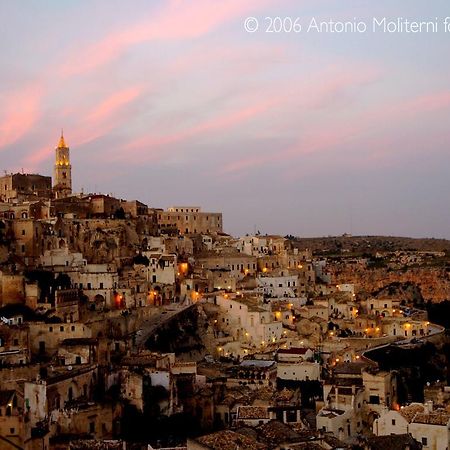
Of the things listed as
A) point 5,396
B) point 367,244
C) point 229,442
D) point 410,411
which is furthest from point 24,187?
point 367,244

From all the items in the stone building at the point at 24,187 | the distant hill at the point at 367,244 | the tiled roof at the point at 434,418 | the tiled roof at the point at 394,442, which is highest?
the stone building at the point at 24,187

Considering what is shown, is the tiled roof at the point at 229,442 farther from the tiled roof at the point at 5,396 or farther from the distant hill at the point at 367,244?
the distant hill at the point at 367,244

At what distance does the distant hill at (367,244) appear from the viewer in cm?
12569

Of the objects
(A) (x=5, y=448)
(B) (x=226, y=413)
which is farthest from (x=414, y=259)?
(A) (x=5, y=448)

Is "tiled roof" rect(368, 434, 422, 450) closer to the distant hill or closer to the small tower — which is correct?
the small tower

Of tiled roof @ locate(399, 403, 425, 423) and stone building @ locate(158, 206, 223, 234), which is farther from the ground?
stone building @ locate(158, 206, 223, 234)

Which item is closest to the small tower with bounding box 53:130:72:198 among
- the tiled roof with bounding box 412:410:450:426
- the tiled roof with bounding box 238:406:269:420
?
the tiled roof with bounding box 238:406:269:420

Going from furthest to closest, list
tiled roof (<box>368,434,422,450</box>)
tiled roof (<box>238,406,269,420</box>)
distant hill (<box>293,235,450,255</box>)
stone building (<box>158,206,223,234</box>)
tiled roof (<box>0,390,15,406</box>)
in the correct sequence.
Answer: distant hill (<box>293,235,450,255</box>), stone building (<box>158,206,223,234</box>), tiled roof (<box>238,406,269,420</box>), tiled roof (<box>368,434,422,450</box>), tiled roof (<box>0,390,15,406</box>)

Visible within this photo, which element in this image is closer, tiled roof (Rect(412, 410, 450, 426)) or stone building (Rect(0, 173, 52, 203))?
tiled roof (Rect(412, 410, 450, 426))

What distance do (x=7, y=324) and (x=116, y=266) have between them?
15.7 m

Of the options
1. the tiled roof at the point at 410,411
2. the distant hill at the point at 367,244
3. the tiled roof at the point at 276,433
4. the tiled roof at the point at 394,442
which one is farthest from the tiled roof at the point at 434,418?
the distant hill at the point at 367,244

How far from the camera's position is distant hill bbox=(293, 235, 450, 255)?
125688mm

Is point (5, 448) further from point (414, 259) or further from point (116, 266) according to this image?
point (414, 259)

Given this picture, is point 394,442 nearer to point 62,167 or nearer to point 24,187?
point 24,187
